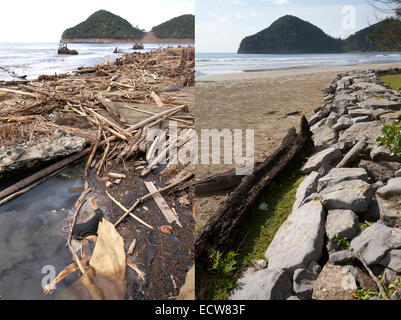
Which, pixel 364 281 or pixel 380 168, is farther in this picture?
pixel 380 168

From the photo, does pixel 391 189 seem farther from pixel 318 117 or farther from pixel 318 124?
pixel 318 117

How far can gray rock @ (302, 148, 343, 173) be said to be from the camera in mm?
5043

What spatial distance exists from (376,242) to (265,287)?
121 cm

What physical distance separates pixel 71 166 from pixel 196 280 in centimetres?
386

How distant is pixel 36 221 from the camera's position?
4.25 m

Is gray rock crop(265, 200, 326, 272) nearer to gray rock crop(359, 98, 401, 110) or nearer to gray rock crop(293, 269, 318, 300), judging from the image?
gray rock crop(293, 269, 318, 300)

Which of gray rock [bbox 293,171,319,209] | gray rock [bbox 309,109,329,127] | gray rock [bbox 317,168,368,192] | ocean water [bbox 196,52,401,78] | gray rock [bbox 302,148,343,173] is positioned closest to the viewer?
gray rock [bbox 317,168,368,192]

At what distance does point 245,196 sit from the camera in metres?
4.32

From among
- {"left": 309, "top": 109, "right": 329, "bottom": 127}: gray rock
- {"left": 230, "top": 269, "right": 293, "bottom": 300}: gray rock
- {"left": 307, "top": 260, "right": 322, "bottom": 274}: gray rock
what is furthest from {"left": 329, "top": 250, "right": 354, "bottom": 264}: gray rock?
{"left": 309, "top": 109, "right": 329, "bottom": 127}: gray rock

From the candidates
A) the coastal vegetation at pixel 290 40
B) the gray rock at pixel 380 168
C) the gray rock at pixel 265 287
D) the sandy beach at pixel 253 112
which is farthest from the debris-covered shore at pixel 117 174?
the coastal vegetation at pixel 290 40

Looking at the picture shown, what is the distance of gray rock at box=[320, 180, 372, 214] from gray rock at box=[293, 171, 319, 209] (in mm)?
261

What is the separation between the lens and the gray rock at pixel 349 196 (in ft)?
11.7

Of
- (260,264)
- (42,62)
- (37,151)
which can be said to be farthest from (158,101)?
(42,62)
